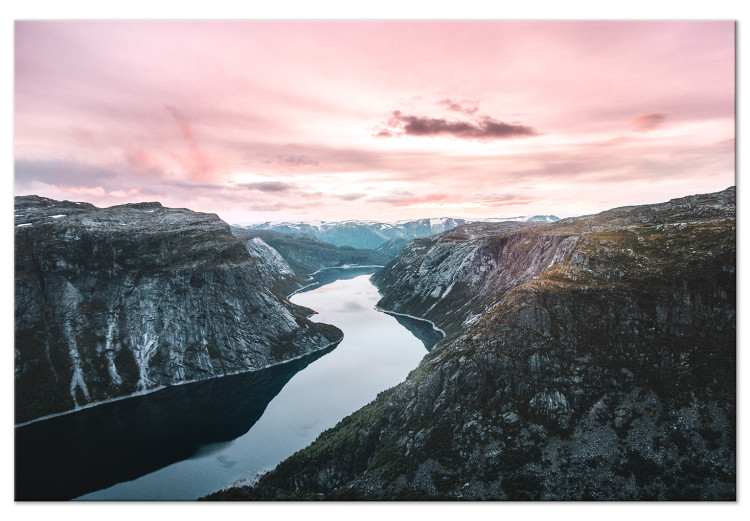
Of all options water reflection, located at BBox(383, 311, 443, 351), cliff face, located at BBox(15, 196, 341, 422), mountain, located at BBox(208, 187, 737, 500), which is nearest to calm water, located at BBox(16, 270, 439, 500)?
cliff face, located at BBox(15, 196, 341, 422)

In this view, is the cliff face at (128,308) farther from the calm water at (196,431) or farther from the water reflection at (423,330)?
the water reflection at (423,330)

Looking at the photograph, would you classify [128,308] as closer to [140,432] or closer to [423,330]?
[140,432]

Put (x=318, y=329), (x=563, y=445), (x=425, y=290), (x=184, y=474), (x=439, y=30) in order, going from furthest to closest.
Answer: (x=425, y=290), (x=318, y=329), (x=184, y=474), (x=563, y=445), (x=439, y=30)

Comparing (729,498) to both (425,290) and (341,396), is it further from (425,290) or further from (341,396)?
(425,290)

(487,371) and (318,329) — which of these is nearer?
(487,371)

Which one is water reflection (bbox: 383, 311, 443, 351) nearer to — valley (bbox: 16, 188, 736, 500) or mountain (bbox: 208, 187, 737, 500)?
valley (bbox: 16, 188, 736, 500)

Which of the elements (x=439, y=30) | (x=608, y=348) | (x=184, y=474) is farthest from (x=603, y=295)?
(x=184, y=474)
